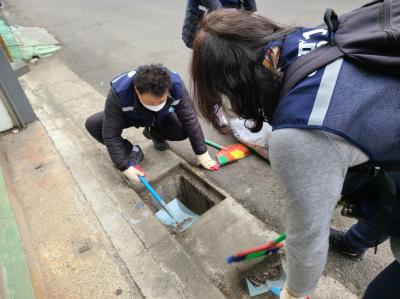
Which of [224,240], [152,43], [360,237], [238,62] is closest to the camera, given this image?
[238,62]

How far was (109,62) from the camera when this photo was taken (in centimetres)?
515

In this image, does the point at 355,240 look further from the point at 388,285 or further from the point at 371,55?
the point at 371,55

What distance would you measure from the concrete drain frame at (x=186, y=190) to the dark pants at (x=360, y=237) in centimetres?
97

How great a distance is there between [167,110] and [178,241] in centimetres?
103

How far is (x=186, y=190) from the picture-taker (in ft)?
9.64

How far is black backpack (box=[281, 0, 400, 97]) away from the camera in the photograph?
0.81 metres

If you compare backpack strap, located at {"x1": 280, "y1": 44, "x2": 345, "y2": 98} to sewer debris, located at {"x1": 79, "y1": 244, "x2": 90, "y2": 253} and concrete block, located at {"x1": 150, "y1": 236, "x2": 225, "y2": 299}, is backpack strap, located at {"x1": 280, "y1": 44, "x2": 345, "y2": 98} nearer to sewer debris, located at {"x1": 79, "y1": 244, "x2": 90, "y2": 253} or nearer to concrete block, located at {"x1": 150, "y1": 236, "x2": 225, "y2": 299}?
concrete block, located at {"x1": 150, "y1": 236, "x2": 225, "y2": 299}

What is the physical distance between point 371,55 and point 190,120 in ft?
6.30

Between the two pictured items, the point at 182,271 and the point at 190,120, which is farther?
the point at 190,120

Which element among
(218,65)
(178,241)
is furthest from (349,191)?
(178,241)

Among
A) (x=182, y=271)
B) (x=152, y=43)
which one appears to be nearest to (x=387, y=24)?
(x=182, y=271)

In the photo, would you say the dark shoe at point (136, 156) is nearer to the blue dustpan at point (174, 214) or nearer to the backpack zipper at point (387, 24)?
the blue dustpan at point (174, 214)

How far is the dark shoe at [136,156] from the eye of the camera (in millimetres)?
2872

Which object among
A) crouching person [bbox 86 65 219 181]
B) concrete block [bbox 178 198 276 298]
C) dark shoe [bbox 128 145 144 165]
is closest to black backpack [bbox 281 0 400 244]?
concrete block [bbox 178 198 276 298]
